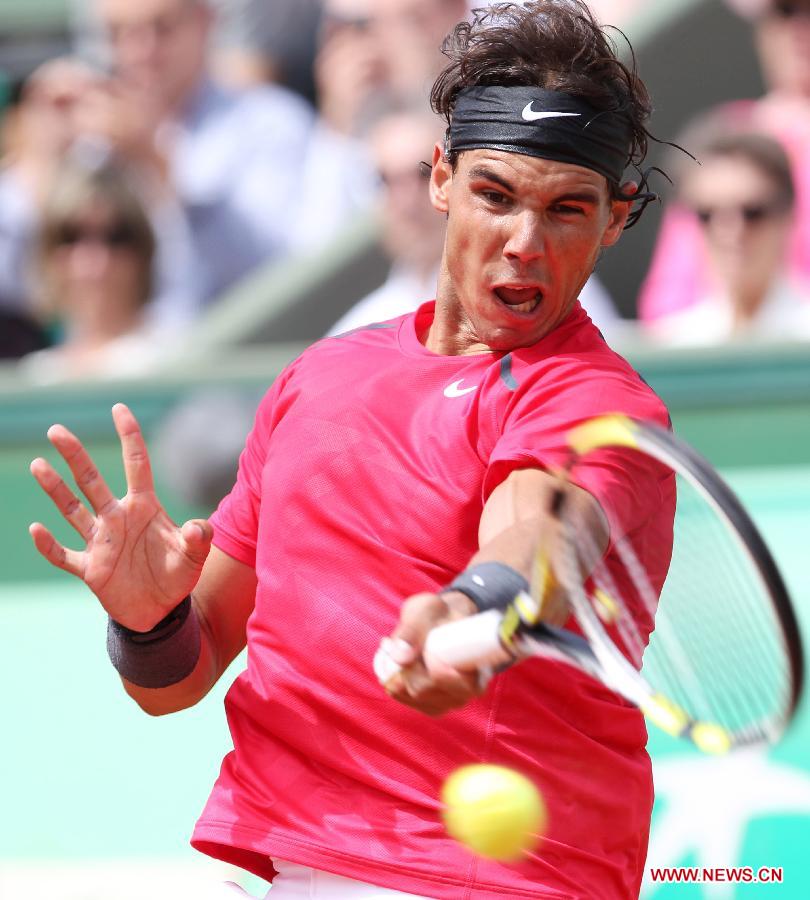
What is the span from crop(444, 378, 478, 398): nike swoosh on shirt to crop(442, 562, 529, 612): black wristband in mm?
381

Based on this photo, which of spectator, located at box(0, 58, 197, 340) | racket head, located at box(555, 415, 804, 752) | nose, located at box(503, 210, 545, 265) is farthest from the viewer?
spectator, located at box(0, 58, 197, 340)

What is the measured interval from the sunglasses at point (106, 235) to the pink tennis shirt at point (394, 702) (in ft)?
12.7

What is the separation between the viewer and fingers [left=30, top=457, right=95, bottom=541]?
90.9 inches

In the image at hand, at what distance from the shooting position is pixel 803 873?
360cm

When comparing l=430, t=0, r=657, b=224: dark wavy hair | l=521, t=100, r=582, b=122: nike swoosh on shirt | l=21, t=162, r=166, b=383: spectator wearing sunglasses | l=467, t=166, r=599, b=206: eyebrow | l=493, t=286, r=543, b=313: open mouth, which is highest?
l=21, t=162, r=166, b=383: spectator wearing sunglasses

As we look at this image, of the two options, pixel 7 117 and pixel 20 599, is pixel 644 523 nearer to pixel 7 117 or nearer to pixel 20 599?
pixel 20 599

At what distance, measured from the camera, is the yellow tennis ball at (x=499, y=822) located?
1.99 meters

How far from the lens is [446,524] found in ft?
6.81

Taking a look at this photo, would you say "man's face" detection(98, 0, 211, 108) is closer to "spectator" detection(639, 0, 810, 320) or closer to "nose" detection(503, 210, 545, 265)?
"spectator" detection(639, 0, 810, 320)

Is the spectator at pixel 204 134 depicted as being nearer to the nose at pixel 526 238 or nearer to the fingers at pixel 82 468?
the fingers at pixel 82 468

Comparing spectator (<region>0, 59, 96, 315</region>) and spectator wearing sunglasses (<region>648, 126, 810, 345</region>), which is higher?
spectator (<region>0, 59, 96, 315</region>)

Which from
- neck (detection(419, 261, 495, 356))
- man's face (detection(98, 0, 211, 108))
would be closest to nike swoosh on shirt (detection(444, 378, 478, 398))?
neck (detection(419, 261, 495, 356))

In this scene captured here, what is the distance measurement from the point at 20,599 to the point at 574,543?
4006mm

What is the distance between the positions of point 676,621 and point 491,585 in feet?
1.69
